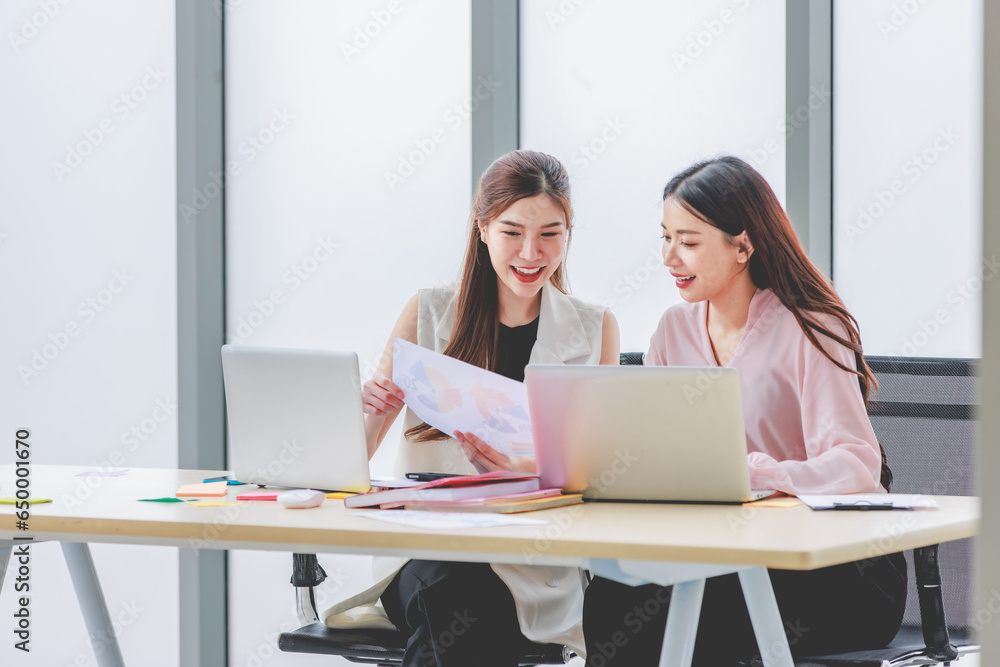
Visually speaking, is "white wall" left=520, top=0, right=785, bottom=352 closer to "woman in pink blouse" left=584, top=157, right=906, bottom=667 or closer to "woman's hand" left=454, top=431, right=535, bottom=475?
"woman in pink blouse" left=584, top=157, right=906, bottom=667

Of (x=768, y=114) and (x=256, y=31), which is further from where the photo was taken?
(x=256, y=31)

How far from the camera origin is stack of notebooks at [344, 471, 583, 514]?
1356mm

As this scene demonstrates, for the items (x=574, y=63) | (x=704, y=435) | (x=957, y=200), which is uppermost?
(x=574, y=63)

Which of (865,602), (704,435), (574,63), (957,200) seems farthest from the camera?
(574,63)

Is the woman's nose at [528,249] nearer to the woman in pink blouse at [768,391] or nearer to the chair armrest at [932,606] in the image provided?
the woman in pink blouse at [768,391]

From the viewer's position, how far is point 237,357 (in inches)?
62.0

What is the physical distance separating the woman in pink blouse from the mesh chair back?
Answer: 0.22 feet

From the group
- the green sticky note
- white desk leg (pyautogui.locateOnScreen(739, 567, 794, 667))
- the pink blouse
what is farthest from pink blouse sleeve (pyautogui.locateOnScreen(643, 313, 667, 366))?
the green sticky note

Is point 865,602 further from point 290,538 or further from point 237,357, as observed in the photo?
point 237,357

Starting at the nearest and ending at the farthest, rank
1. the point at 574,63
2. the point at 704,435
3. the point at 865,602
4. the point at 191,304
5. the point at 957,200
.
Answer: the point at 704,435 < the point at 865,602 < the point at 957,200 < the point at 574,63 < the point at 191,304

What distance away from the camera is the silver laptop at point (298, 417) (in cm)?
151

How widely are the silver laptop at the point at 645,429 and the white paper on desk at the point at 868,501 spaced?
0.08 meters

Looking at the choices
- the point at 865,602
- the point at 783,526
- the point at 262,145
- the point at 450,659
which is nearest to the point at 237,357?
the point at 450,659

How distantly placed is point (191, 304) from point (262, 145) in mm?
525
